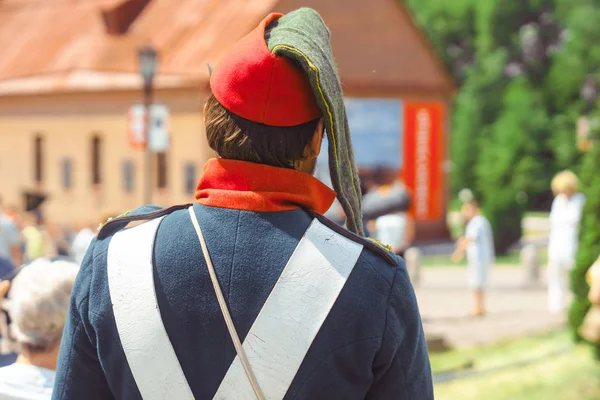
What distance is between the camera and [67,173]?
2645 centimetres

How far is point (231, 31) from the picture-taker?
2231cm

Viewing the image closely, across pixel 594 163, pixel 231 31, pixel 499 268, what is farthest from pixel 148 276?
pixel 231 31

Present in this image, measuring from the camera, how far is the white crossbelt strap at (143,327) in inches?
68.4

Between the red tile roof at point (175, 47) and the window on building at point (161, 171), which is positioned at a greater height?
the red tile roof at point (175, 47)

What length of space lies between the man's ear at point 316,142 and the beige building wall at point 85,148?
20525mm

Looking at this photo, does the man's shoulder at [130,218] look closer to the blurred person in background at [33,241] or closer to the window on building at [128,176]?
the blurred person in background at [33,241]

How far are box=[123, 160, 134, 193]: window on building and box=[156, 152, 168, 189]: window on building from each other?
73cm

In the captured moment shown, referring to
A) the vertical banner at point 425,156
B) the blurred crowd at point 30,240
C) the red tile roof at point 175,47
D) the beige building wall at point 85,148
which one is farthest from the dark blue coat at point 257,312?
the vertical banner at point 425,156

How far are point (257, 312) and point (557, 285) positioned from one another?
426 inches

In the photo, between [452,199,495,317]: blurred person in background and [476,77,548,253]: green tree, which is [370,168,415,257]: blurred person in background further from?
[476,77,548,253]: green tree

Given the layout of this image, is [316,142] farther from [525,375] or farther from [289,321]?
[525,375]

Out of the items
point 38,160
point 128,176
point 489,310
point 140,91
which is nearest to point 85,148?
point 128,176

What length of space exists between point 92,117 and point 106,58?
1.58 m

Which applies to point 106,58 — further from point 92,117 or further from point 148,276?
point 148,276
